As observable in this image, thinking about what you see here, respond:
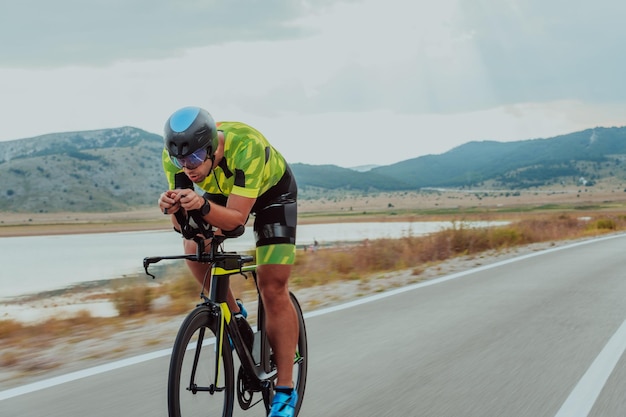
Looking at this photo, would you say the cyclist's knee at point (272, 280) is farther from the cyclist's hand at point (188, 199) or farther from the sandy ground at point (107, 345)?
the sandy ground at point (107, 345)

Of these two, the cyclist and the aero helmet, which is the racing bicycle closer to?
the cyclist

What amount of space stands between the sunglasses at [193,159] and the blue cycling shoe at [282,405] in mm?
1469

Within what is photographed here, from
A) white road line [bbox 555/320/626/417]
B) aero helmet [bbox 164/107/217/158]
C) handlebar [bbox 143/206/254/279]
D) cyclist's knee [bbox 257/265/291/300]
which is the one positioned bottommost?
white road line [bbox 555/320/626/417]

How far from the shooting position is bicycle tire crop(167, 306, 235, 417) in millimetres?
3617

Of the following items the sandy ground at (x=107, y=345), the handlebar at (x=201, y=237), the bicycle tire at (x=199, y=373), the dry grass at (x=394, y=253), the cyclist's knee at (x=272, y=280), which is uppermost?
the handlebar at (x=201, y=237)

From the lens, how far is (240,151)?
386cm

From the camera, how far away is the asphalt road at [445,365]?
5.04 metres

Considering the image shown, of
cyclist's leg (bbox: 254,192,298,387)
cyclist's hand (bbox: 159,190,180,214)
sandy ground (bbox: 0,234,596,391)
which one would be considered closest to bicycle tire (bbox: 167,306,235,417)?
cyclist's leg (bbox: 254,192,298,387)

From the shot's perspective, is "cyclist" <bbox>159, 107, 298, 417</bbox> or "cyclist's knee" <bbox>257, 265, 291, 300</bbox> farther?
"cyclist's knee" <bbox>257, 265, 291, 300</bbox>

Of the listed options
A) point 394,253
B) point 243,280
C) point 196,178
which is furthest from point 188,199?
point 394,253

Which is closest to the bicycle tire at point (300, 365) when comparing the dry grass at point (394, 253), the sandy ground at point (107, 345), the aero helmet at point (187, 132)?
the sandy ground at point (107, 345)

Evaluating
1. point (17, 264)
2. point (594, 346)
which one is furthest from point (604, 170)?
point (594, 346)

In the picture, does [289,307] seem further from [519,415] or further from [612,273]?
[612,273]

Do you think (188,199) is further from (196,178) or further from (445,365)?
(445,365)
